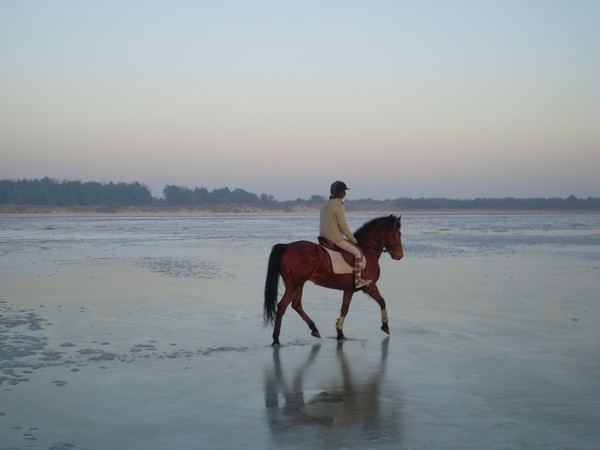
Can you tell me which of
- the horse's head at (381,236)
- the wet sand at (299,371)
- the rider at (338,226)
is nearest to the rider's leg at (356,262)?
the rider at (338,226)

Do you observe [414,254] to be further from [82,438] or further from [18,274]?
[82,438]

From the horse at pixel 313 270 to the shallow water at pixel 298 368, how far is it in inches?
12.9

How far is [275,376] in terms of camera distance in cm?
644

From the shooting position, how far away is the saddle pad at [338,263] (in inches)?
333

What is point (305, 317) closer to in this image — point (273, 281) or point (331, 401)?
point (273, 281)

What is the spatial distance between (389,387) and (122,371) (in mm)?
2595

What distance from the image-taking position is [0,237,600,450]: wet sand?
474 centimetres

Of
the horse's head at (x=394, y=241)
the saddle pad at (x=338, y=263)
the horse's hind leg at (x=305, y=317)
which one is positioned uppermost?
the horse's head at (x=394, y=241)

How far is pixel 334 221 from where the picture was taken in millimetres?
8461

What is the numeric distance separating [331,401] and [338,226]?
129 inches

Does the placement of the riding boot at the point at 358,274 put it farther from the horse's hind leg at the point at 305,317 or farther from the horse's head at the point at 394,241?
the horse's hind leg at the point at 305,317

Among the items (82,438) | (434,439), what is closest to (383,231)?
(434,439)

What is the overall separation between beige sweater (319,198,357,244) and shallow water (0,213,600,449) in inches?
51.1

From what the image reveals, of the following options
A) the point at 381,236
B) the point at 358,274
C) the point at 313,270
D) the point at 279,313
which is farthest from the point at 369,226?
the point at 279,313
